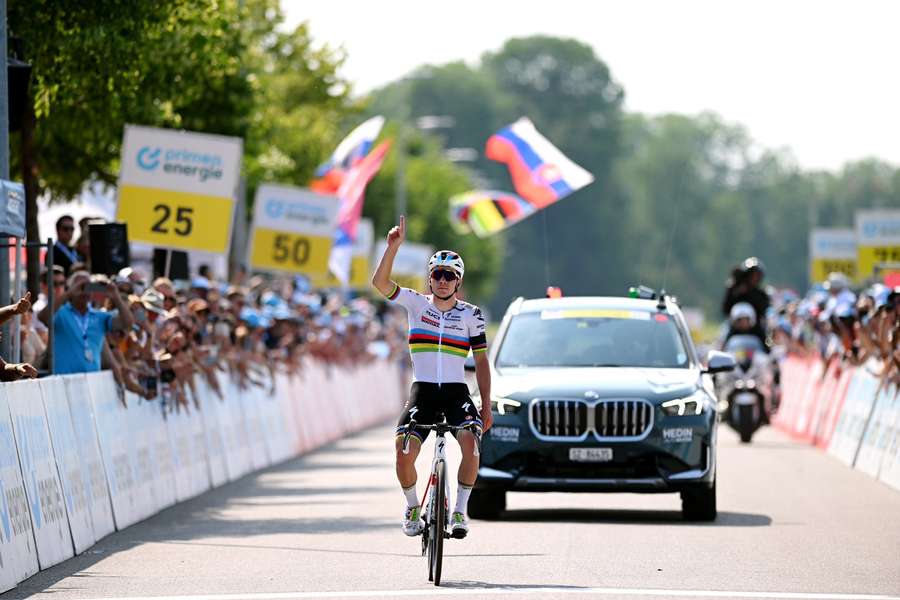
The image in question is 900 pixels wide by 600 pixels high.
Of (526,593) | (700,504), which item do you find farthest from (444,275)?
(700,504)

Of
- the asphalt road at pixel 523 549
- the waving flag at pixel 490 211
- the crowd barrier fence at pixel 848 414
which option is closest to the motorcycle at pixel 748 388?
the crowd barrier fence at pixel 848 414

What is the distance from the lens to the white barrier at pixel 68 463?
15.6 metres

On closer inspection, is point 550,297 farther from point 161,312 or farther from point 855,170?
point 855,170

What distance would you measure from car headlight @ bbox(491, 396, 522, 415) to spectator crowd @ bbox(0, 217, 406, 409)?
3047 mm

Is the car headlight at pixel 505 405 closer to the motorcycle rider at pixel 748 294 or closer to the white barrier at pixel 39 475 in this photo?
the white barrier at pixel 39 475

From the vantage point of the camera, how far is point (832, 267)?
5031cm

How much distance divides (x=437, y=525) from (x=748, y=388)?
1767 centimetres

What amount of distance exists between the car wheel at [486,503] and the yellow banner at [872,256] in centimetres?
2190

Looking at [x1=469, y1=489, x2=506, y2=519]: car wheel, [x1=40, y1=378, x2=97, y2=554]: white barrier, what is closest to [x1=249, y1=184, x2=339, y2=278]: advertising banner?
Answer: [x1=469, y1=489, x2=506, y2=519]: car wheel

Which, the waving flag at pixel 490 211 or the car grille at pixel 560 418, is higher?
the waving flag at pixel 490 211

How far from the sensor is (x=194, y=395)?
22891 mm

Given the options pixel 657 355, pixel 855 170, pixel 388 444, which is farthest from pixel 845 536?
pixel 855 170

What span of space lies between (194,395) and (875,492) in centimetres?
645

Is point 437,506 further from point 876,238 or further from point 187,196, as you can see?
point 876,238
